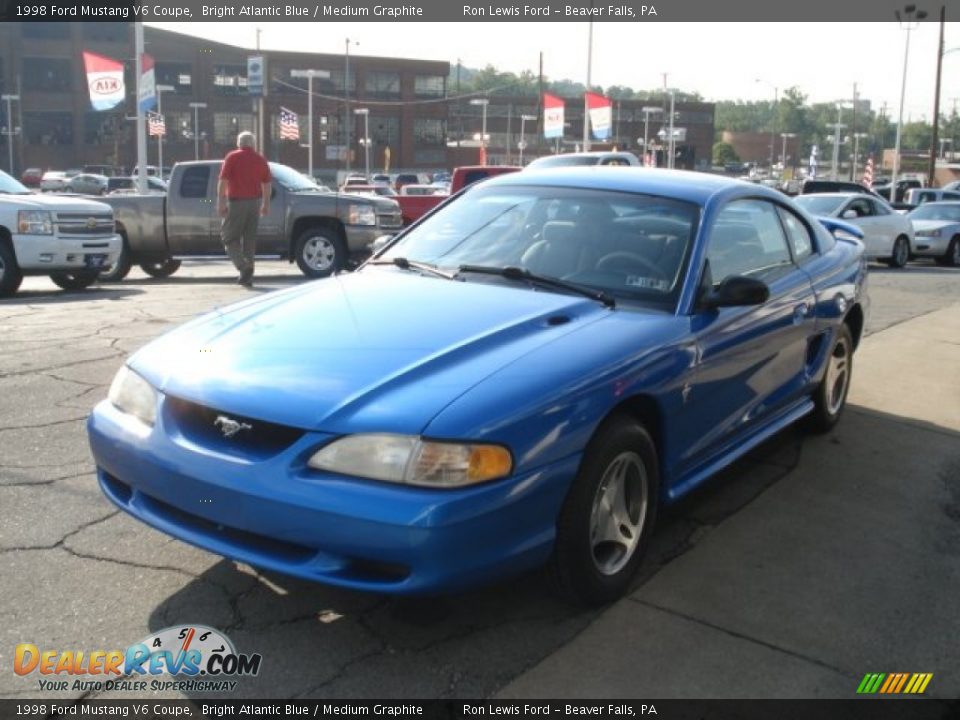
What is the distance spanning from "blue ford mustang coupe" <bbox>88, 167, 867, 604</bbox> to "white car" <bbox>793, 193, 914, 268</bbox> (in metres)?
15.1

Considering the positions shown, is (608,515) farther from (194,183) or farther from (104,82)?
(104,82)

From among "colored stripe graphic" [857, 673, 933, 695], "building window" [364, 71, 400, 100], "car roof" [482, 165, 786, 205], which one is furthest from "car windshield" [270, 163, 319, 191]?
"building window" [364, 71, 400, 100]

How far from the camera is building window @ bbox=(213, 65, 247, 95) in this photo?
76438mm

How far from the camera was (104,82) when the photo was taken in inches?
899

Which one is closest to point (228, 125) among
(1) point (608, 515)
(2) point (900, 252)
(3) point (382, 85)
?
(3) point (382, 85)

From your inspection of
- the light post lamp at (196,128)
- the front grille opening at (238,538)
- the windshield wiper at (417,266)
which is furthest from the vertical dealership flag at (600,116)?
the light post lamp at (196,128)

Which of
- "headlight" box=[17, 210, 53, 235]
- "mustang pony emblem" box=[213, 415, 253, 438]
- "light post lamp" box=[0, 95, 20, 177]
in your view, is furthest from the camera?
"light post lamp" box=[0, 95, 20, 177]

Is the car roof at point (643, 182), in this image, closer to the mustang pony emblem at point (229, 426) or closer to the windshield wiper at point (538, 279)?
the windshield wiper at point (538, 279)

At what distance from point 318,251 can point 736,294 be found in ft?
34.6

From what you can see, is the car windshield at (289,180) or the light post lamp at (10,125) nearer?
the car windshield at (289,180)

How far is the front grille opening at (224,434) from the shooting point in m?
2.96

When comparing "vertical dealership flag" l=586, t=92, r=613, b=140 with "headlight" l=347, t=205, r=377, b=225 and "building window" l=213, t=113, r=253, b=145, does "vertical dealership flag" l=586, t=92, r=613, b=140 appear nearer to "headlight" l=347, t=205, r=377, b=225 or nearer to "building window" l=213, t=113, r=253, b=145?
"headlight" l=347, t=205, r=377, b=225

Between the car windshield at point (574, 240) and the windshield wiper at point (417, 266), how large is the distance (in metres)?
0.02

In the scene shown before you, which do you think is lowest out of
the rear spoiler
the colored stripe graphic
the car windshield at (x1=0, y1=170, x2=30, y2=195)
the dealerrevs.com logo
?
the colored stripe graphic
